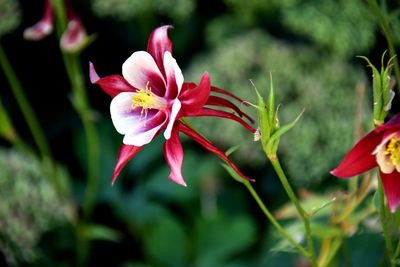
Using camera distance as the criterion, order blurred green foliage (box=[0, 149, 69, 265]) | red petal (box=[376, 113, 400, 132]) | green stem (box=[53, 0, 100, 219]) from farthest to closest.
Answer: blurred green foliage (box=[0, 149, 69, 265]) → green stem (box=[53, 0, 100, 219]) → red petal (box=[376, 113, 400, 132])

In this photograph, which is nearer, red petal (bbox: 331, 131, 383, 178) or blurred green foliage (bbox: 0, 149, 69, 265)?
red petal (bbox: 331, 131, 383, 178)

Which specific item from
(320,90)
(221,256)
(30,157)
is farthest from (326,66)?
(30,157)

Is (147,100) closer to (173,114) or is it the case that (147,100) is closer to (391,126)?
(173,114)

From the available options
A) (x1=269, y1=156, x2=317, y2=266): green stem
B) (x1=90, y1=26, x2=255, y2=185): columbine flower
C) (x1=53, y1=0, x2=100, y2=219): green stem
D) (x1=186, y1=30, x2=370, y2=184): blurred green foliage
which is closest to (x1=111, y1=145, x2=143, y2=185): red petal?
(x1=90, y1=26, x2=255, y2=185): columbine flower

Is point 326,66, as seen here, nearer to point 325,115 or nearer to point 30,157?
point 325,115

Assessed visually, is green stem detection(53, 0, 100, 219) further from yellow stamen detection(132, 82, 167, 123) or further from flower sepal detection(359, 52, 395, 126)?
flower sepal detection(359, 52, 395, 126)

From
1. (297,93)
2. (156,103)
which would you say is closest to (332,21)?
(297,93)

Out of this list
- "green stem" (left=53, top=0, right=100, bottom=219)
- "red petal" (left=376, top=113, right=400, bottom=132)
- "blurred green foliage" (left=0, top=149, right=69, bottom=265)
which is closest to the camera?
"red petal" (left=376, top=113, right=400, bottom=132)
